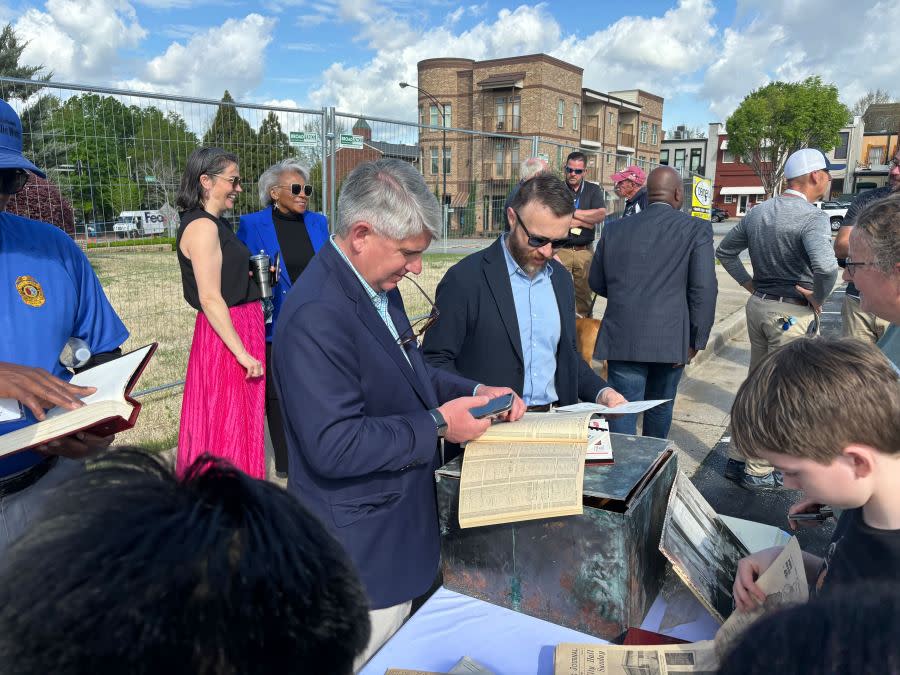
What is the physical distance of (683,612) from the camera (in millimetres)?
1560

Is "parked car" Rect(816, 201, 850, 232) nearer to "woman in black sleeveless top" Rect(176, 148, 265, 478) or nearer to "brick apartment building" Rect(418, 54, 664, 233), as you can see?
"brick apartment building" Rect(418, 54, 664, 233)

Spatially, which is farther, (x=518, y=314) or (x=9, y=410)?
(x=518, y=314)

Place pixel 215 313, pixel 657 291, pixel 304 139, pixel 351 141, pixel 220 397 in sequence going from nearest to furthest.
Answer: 1. pixel 215 313
2. pixel 220 397
3. pixel 657 291
4. pixel 304 139
5. pixel 351 141

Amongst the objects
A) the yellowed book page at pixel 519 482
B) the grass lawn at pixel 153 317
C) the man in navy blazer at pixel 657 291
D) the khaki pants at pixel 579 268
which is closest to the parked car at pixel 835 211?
the khaki pants at pixel 579 268

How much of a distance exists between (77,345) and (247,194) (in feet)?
10.3

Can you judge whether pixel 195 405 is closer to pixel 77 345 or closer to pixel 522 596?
pixel 77 345

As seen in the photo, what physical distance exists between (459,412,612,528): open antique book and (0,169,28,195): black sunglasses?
1367 millimetres

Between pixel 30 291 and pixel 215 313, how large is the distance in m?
1.43

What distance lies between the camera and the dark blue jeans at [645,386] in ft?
12.3

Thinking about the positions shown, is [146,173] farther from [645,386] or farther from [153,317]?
[645,386]

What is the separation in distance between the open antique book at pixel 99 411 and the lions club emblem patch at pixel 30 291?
0.24m

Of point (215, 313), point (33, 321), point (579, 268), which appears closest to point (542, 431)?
point (33, 321)

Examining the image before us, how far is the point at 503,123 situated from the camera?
1580 inches

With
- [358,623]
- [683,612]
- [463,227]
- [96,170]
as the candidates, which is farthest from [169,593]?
[463,227]
